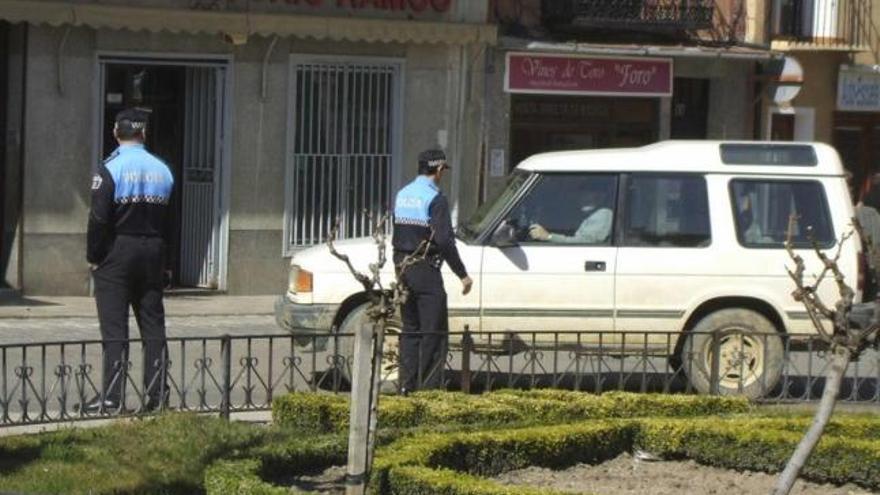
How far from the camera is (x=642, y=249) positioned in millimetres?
14219

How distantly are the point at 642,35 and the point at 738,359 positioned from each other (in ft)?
38.2

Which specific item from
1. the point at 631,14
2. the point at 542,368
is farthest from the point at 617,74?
the point at 542,368

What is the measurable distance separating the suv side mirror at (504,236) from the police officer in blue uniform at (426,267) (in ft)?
2.90

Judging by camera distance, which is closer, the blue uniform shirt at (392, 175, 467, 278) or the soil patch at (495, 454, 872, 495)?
the soil patch at (495, 454, 872, 495)

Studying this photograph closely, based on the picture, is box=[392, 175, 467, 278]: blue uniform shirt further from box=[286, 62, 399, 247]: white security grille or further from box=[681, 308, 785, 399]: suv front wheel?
box=[286, 62, 399, 247]: white security grille

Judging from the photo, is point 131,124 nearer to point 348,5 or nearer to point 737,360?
point 737,360

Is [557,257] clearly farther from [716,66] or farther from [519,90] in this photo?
[716,66]

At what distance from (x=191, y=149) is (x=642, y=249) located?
8683mm

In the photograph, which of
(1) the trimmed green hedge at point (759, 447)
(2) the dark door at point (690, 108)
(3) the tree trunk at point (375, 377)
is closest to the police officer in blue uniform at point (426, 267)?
(1) the trimmed green hedge at point (759, 447)

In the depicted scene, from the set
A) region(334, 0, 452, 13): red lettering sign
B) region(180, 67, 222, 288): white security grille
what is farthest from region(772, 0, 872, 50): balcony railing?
region(180, 67, 222, 288): white security grille

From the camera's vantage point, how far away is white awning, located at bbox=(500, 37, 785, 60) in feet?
76.1

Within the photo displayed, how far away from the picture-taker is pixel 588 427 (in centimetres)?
1060

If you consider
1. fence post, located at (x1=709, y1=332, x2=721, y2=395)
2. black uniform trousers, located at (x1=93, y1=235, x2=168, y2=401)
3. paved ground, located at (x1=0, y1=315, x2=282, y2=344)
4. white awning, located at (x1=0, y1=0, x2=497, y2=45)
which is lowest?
paved ground, located at (x1=0, y1=315, x2=282, y2=344)

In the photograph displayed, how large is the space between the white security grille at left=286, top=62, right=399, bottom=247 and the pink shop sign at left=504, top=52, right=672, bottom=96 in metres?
1.81
